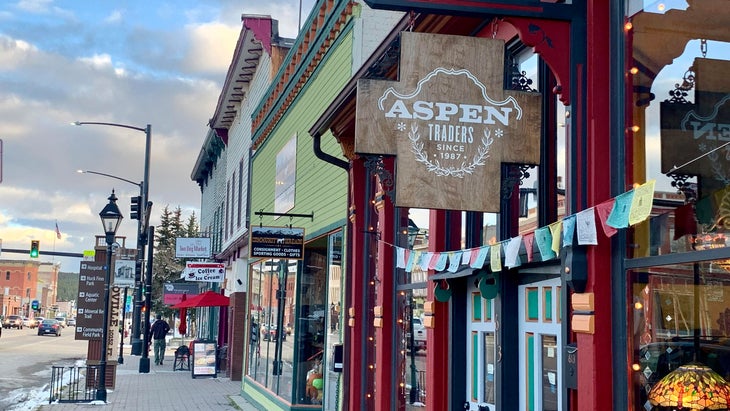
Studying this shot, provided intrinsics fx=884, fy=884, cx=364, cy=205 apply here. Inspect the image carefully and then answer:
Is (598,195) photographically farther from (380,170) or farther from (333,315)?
(333,315)

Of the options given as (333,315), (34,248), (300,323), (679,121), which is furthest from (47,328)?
(679,121)

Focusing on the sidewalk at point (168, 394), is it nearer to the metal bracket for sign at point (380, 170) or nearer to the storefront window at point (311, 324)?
the storefront window at point (311, 324)

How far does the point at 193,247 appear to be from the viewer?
3659 centimetres

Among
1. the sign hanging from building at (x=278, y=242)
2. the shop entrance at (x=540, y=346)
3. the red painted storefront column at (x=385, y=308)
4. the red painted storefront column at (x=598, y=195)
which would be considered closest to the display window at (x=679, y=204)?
the red painted storefront column at (x=598, y=195)

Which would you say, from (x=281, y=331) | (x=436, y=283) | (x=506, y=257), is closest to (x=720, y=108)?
(x=506, y=257)

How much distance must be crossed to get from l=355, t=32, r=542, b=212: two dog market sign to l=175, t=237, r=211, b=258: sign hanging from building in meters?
30.7

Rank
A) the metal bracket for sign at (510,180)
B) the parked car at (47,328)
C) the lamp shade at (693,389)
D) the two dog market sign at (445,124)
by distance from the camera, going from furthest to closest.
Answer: the parked car at (47,328), the metal bracket for sign at (510,180), the two dog market sign at (445,124), the lamp shade at (693,389)

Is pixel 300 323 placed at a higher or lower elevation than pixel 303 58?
lower

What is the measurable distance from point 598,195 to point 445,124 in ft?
3.77

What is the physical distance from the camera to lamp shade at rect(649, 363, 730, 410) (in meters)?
4.75

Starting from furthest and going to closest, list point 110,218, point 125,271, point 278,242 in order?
point 125,271
point 110,218
point 278,242

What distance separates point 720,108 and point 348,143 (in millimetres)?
7186

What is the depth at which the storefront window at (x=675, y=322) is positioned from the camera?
15.6 ft

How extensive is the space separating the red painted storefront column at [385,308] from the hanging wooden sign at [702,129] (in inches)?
213
